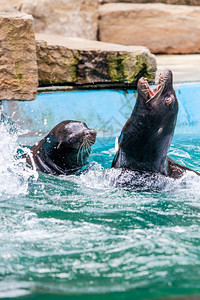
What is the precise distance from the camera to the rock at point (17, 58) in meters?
5.54

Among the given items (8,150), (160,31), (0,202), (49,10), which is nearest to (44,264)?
(0,202)

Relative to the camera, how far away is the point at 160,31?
11406 millimetres

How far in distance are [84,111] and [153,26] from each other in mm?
5022

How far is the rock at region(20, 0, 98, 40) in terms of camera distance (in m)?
9.88

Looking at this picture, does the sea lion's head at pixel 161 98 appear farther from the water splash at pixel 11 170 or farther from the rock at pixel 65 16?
the rock at pixel 65 16

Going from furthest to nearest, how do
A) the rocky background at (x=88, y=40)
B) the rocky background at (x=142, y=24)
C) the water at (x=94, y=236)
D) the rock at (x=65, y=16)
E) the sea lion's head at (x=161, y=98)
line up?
the rocky background at (x=142, y=24) → the rock at (x=65, y=16) → the rocky background at (x=88, y=40) → the sea lion's head at (x=161, y=98) → the water at (x=94, y=236)

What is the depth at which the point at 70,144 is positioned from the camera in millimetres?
5391

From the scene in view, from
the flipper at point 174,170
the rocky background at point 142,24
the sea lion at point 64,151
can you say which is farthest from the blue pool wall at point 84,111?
the rocky background at point 142,24

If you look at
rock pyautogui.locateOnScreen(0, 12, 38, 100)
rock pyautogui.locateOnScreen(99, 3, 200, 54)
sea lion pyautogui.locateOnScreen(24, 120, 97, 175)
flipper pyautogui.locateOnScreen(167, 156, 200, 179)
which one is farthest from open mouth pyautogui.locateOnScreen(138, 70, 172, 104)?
rock pyautogui.locateOnScreen(99, 3, 200, 54)

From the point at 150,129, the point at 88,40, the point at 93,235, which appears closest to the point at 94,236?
the point at 93,235

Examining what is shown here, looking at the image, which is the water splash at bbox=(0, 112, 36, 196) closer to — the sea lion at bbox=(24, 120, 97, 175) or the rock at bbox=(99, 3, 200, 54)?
the sea lion at bbox=(24, 120, 97, 175)

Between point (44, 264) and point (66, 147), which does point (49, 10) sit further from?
point (44, 264)

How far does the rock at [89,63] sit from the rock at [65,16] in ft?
10.0

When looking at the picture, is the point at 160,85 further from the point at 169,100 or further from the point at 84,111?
the point at 84,111
